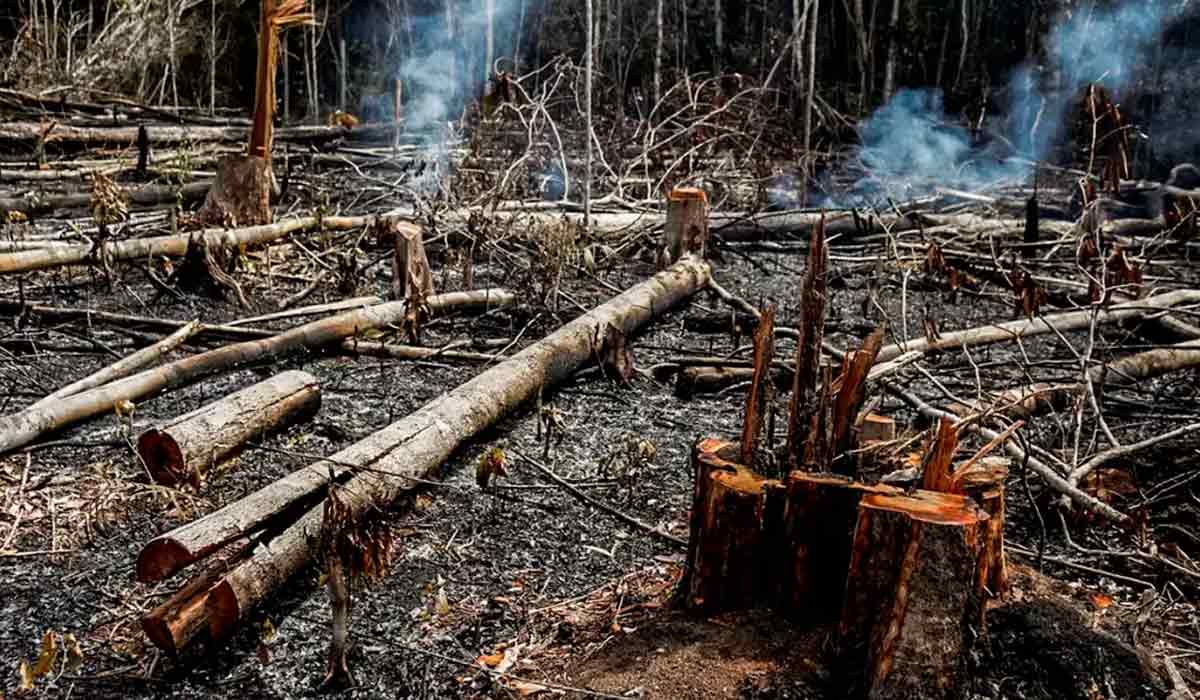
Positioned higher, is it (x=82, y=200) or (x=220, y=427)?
(x=82, y=200)

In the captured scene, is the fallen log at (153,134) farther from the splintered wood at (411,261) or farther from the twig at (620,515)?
the twig at (620,515)

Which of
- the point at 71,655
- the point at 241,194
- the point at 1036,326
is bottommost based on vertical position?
the point at 71,655

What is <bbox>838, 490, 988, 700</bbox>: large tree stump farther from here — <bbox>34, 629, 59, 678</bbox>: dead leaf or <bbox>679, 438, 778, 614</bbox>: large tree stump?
<bbox>34, 629, 59, 678</bbox>: dead leaf

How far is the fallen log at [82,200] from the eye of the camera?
31.3ft

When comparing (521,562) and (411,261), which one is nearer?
(521,562)

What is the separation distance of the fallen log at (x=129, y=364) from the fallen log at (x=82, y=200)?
3.59 metres

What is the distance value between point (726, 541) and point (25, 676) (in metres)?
1.97

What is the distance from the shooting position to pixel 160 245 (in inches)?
320

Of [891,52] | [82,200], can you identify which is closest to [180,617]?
[82,200]

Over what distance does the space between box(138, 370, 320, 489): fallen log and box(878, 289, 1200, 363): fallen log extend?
3102 mm

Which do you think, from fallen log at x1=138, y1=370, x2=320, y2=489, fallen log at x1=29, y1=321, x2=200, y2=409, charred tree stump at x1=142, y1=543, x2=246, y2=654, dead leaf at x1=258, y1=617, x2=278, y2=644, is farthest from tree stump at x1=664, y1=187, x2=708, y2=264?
charred tree stump at x1=142, y1=543, x2=246, y2=654

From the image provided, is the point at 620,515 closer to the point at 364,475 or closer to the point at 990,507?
the point at 364,475

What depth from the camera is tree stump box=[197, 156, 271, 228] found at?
9.34 m

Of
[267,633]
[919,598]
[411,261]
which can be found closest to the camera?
[919,598]
